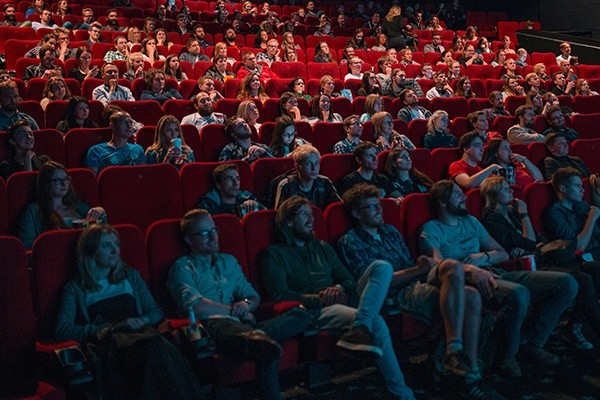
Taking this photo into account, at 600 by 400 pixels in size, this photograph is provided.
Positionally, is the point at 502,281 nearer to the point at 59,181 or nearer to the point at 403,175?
the point at 403,175

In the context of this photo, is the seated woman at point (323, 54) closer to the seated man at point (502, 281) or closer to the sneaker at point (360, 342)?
the seated man at point (502, 281)

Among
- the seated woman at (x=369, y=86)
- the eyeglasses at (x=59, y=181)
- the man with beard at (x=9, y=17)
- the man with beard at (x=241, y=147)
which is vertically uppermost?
the man with beard at (x=9, y=17)

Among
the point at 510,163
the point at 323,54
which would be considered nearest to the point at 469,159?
the point at 510,163

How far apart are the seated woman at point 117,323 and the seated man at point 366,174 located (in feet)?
2.06

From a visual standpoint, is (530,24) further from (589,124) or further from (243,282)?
(243,282)

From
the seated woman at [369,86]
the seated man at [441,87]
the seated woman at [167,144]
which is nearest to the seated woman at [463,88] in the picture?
the seated man at [441,87]

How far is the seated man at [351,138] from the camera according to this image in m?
1.80

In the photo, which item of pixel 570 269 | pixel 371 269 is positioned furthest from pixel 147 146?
pixel 570 269

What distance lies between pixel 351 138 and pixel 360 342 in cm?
90

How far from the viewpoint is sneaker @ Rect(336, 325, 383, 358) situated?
99 cm

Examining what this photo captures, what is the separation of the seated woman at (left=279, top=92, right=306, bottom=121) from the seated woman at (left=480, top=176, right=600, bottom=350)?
0.76 m

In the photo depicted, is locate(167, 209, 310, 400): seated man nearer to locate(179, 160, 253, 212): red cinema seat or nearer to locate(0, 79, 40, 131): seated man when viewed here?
locate(179, 160, 253, 212): red cinema seat

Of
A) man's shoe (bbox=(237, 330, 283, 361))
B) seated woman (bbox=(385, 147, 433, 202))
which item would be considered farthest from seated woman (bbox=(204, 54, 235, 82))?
man's shoe (bbox=(237, 330, 283, 361))

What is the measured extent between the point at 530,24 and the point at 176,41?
→ 235 centimetres
